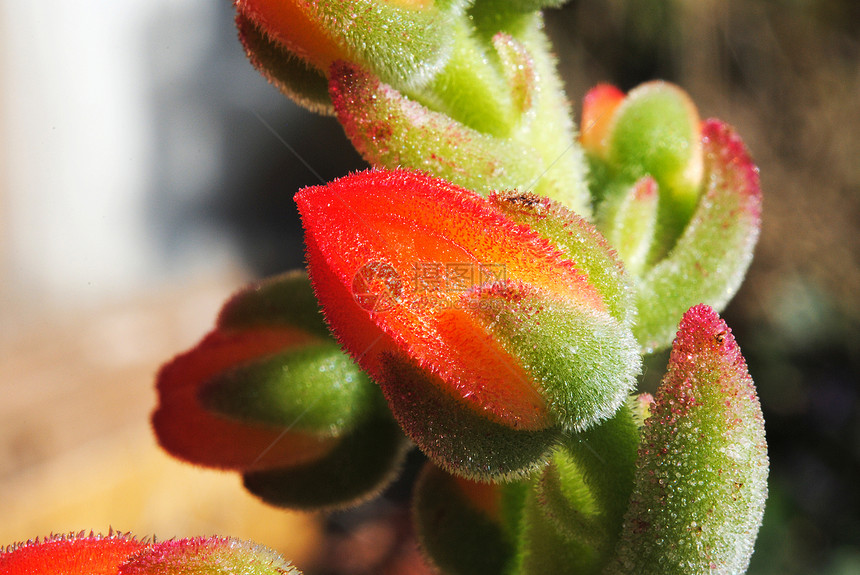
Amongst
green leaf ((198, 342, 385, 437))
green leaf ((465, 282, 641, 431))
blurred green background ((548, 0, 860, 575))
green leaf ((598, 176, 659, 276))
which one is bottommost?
blurred green background ((548, 0, 860, 575))

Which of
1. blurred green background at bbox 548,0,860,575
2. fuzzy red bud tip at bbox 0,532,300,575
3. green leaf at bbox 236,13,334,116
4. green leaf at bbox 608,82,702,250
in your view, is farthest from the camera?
blurred green background at bbox 548,0,860,575

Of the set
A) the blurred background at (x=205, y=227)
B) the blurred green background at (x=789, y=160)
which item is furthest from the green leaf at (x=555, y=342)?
the blurred green background at (x=789, y=160)

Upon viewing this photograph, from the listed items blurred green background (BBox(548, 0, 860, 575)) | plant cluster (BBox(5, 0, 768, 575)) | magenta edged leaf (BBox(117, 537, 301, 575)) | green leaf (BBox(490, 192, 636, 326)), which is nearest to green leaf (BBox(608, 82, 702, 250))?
plant cluster (BBox(5, 0, 768, 575))

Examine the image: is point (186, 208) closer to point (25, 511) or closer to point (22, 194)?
point (22, 194)

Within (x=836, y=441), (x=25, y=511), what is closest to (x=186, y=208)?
(x=25, y=511)

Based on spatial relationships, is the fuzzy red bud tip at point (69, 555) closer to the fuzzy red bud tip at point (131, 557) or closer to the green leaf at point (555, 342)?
the fuzzy red bud tip at point (131, 557)

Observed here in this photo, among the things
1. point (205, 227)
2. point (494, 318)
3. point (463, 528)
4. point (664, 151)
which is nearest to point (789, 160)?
point (205, 227)

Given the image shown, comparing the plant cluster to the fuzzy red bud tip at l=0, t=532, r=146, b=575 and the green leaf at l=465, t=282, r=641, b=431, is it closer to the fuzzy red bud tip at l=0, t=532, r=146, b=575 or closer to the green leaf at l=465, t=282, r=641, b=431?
the green leaf at l=465, t=282, r=641, b=431
